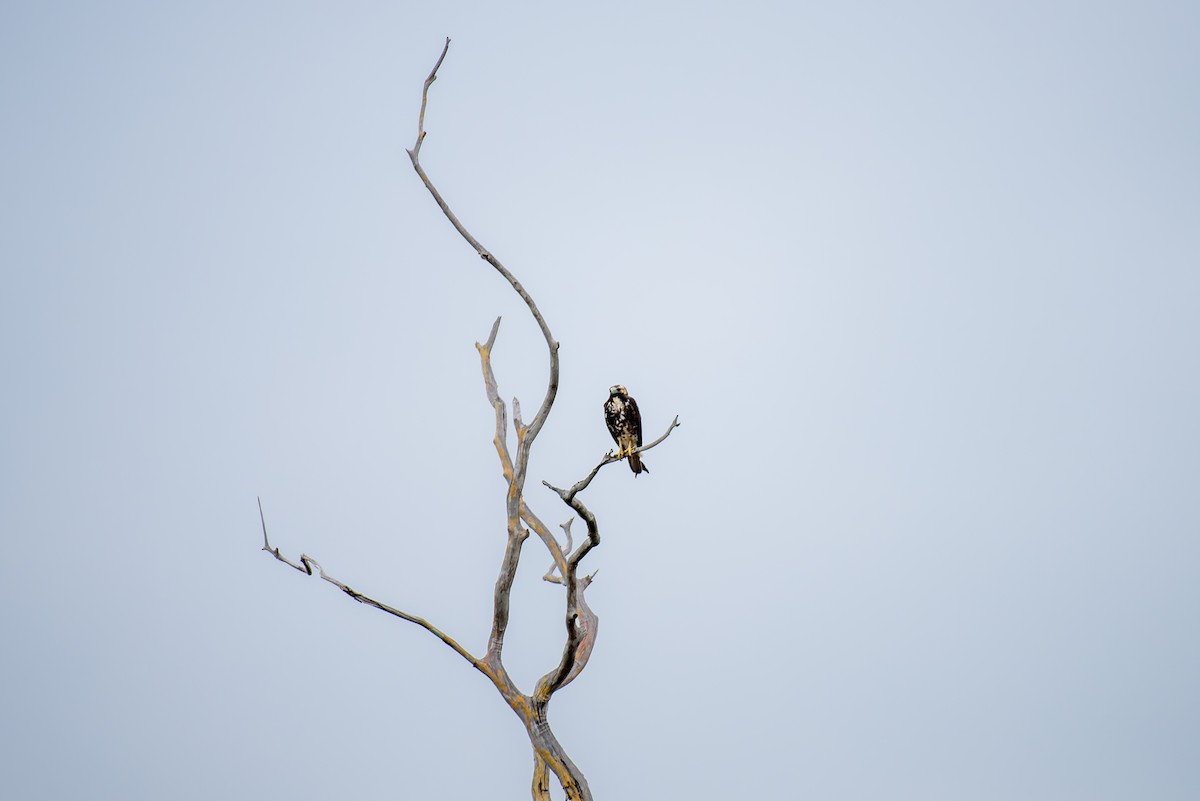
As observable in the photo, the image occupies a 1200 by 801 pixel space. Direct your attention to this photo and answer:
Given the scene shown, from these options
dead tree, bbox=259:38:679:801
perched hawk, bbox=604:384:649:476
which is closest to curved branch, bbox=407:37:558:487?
dead tree, bbox=259:38:679:801

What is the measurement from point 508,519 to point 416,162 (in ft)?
5.47

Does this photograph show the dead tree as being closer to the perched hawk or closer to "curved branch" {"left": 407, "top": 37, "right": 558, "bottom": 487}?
"curved branch" {"left": 407, "top": 37, "right": 558, "bottom": 487}

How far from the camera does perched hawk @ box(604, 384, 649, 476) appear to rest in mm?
6719

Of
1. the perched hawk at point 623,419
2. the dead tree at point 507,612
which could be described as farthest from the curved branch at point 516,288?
the perched hawk at point 623,419

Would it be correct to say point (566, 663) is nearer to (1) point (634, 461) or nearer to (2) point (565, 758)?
(2) point (565, 758)

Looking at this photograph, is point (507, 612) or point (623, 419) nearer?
point (507, 612)

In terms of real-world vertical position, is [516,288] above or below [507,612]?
above

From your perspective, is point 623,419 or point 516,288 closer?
point 516,288

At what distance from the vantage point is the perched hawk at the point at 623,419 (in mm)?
6719

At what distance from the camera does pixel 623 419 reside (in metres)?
6.71

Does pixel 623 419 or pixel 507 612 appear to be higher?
pixel 623 419

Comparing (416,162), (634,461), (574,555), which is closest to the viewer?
(574,555)

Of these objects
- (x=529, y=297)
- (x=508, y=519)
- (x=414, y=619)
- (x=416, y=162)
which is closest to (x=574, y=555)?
(x=508, y=519)

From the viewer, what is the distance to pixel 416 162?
5480mm
